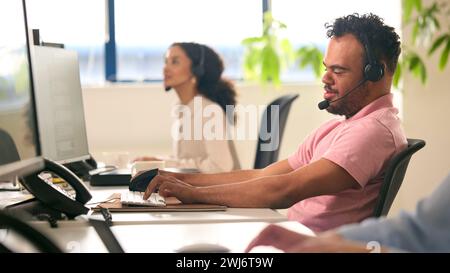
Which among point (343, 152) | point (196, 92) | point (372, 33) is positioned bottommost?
point (196, 92)

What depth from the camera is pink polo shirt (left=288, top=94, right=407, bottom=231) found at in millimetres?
1627

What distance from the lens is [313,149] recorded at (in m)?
1.94

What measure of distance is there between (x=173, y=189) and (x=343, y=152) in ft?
1.29

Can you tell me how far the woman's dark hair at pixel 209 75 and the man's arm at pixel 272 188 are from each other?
1768 millimetres

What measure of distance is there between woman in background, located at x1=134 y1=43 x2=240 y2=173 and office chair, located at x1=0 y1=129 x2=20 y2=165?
86.8 inches

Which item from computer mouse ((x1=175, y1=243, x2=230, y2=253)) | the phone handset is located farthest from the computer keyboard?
computer mouse ((x1=175, y1=243, x2=230, y2=253))

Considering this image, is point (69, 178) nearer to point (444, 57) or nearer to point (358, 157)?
point (358, 157)

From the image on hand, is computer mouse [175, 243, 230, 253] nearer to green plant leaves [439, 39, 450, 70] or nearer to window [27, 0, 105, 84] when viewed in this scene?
green plant leaves [439, 39, 450, 70]

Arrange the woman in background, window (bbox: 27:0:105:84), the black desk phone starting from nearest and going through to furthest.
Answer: the black desk phone < the woman in background < window (bbox: 27:0:105:84)

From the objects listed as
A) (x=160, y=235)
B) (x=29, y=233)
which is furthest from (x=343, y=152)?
(x=29, y=233)

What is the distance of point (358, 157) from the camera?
1.62 m

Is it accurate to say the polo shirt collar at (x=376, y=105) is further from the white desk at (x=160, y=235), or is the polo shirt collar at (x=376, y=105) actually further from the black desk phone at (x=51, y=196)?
the black desk phone at (x=51, y=196)

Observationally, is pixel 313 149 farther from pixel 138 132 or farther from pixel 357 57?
pixel 138 132
